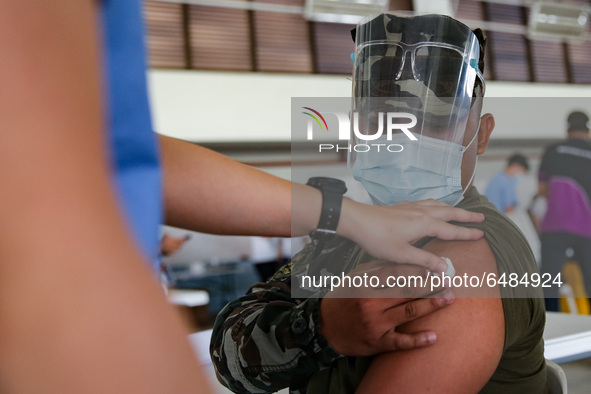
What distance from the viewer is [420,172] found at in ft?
3.11

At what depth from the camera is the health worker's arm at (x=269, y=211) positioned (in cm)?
75

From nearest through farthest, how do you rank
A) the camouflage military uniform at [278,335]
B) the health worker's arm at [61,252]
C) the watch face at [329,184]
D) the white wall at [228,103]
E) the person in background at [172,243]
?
1. the health worker's arm at [61,252]
2. the watch face at [329,184]
3. the camouflage military uniform at [278,335]
4. the person in background at [172,243]
5. the white wall at [228,103]

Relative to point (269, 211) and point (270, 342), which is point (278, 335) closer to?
point (270, 342)

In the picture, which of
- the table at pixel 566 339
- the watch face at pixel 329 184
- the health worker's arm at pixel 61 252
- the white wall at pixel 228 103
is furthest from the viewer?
the white wall at pixel 228 103

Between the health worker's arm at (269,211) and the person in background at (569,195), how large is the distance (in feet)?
1.53

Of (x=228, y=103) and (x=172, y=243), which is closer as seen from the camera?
(x=172, y=243)

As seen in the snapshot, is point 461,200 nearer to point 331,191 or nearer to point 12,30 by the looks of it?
point 331,191

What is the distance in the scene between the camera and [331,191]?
0.85 meters

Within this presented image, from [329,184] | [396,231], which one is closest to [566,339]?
[396,231]

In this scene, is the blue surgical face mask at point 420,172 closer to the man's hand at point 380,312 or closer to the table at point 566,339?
the man's hand at point 380,312

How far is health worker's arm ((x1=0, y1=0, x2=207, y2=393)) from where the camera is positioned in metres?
0.18

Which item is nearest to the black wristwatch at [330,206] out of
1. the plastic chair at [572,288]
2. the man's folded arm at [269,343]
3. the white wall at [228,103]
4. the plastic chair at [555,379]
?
the man's folded arm at [269,343]

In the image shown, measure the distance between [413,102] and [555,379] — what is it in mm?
627

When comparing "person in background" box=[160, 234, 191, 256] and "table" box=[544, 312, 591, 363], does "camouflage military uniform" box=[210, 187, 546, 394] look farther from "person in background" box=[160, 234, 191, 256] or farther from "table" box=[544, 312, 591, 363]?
"person in background" box=[160, 234, 191, 256]
